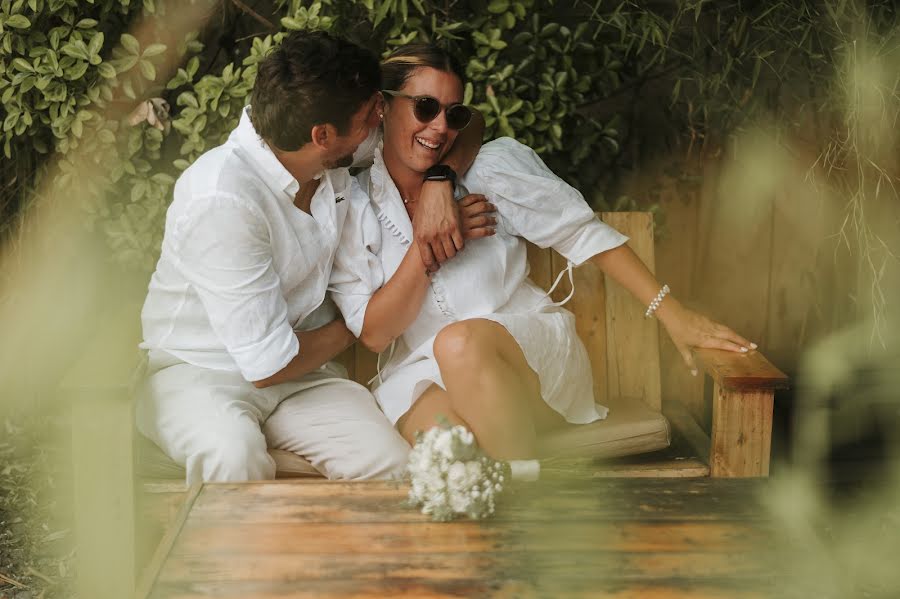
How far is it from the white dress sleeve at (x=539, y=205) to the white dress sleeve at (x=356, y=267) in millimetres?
319

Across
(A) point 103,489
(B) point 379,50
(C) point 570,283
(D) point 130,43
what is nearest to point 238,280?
(A) point 103,489

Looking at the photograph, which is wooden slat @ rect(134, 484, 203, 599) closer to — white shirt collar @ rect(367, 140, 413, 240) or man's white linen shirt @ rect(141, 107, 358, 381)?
man's white linen shirt @ rect(141, 107, 358, 381)

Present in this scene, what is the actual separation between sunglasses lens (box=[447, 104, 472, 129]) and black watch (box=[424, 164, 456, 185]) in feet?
0.36

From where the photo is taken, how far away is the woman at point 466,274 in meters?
2.40

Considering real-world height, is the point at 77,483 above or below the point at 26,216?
below

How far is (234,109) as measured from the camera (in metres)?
3.00

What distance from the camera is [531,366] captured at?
7.82ft

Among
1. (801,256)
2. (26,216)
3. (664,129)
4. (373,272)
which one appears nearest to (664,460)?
(373,272)

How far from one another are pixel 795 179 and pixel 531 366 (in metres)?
1.38

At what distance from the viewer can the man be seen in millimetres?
2150

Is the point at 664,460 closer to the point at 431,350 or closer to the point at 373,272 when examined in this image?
the point at 431,350

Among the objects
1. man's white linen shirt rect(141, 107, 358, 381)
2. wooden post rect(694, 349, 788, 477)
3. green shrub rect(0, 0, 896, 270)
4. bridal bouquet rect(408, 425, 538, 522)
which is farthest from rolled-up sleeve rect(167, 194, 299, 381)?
wooden post rect(694, 349, 788, 477)

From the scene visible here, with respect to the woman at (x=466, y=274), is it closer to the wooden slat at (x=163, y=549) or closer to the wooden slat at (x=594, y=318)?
the wooden slat at (x=594, y=318)

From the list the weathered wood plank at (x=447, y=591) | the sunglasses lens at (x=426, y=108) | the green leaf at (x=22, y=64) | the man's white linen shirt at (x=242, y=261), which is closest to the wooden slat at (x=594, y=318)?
the sunglasses lens at (x=426, y=108)
